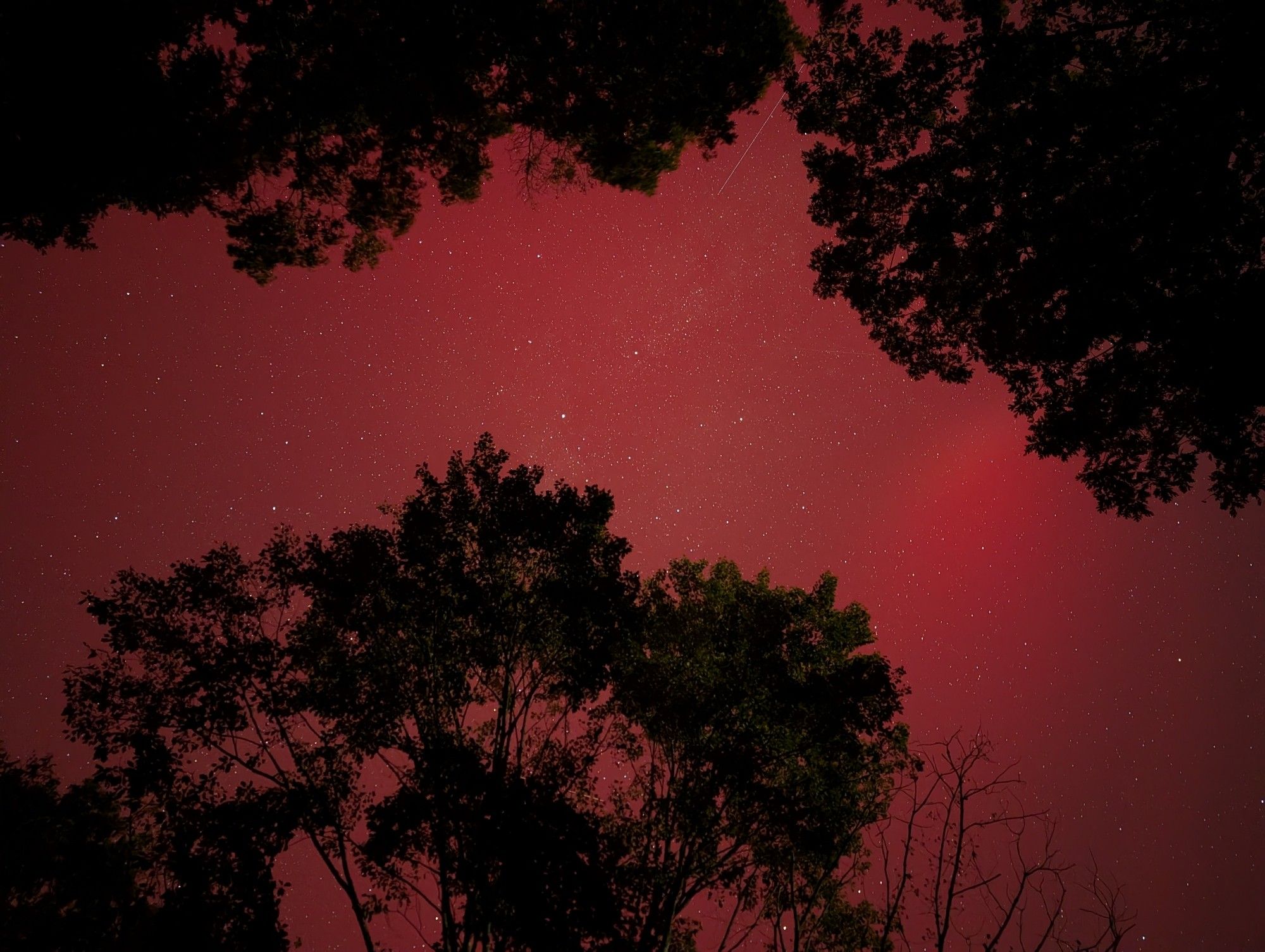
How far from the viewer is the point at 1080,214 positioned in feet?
22.6

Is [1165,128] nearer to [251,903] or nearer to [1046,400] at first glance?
[1046,400]

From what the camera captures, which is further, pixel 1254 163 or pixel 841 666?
pixel 841 666

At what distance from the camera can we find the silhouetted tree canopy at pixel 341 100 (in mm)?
6414

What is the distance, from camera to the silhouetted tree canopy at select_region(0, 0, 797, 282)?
6.41 metres

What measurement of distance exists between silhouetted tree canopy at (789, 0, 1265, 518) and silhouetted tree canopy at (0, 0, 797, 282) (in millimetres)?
2133

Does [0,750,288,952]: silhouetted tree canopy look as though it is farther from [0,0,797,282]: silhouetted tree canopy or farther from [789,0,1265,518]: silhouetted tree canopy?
[789,0,1265,518]: silhouetted tree canopy

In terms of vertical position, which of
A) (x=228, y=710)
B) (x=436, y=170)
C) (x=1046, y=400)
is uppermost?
(x=436, y=170)

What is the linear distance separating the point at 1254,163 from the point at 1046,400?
329cm

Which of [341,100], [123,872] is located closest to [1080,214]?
[341,100]

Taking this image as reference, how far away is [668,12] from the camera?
8.03 meters

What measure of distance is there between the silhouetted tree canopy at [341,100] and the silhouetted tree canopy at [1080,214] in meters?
2.13

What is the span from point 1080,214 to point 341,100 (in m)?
10.2

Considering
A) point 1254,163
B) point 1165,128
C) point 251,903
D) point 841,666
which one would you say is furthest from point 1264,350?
point 251,903

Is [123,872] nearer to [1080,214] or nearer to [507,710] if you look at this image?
[507,710]
